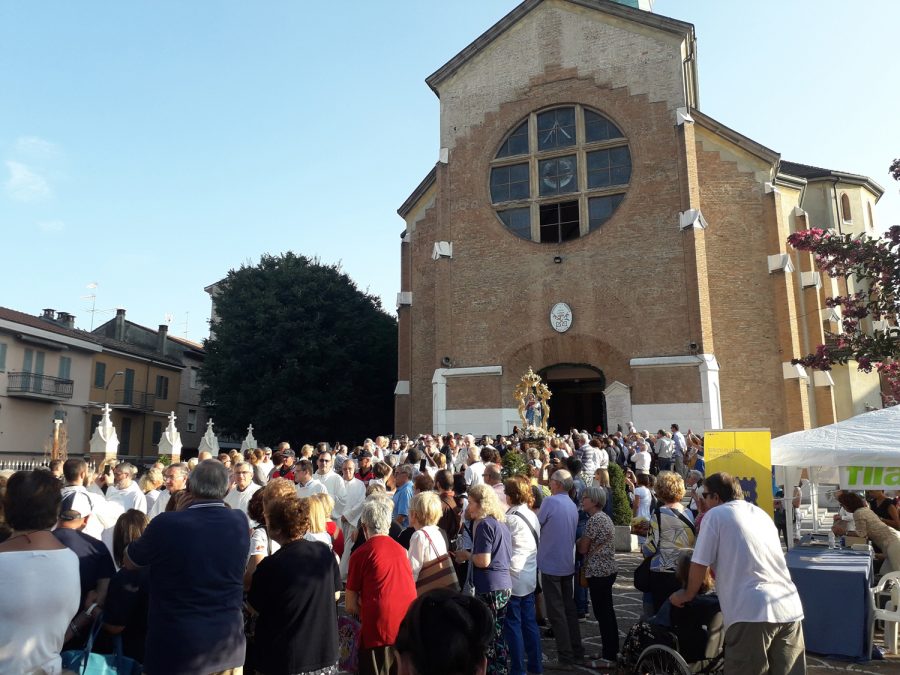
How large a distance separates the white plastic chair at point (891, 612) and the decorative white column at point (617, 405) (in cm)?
1674

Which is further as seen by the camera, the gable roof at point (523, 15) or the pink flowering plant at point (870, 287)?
the gable roof at point (523, 15)

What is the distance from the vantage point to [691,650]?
16.2 feet

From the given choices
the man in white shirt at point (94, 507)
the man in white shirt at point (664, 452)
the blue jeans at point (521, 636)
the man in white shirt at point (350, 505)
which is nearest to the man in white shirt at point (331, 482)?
the man in white shirt at point (350, 505)

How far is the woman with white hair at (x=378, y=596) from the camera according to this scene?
4.25m

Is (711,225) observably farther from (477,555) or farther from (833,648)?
(477,555)

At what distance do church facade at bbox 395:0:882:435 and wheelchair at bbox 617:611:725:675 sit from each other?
19.4 meters

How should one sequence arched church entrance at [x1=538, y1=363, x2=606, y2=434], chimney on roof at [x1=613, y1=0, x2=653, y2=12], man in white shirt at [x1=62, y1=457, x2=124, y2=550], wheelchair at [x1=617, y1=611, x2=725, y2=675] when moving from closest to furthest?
1. wheelchair at [x1=617, y1=611, x2=725, y2=675]
2. man in white shirt at [x1=62, y1=457, x2=124, y2=550]
3. arched church entrance at [x1=538, y1=363, x2=606, y2=434]
4. chimney on roof at [x1=613, y1=0, x2=653, y2=12]

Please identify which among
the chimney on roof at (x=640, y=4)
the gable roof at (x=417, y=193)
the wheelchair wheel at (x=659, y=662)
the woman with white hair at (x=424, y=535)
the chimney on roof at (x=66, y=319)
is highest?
the chimney on roof at (x=640, y=4)

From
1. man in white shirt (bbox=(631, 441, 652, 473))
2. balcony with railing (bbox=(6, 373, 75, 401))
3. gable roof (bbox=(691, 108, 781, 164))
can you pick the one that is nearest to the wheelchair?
man in white shirt (bbox=(631, 441, 652, 473))

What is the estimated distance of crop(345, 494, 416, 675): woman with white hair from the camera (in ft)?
13.9

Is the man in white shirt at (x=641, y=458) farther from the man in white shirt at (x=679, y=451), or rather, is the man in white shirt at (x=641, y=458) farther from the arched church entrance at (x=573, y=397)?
the arched church entrance at (x=573, y=397)

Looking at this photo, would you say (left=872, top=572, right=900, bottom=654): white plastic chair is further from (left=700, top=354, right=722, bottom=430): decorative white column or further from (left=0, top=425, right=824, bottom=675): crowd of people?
(left=700, top=354, right=722, bottom=430): decorative white column

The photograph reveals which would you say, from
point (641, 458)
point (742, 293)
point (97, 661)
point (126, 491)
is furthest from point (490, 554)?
point (742, 293)

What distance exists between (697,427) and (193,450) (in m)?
29.8
